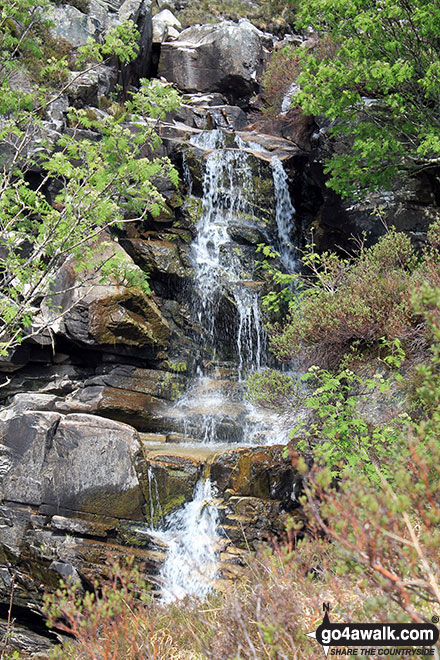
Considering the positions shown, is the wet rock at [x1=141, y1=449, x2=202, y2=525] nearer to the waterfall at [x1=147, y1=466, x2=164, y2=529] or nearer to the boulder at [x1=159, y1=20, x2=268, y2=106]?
Result: the waterfall at [x1=147, y1=466, x2=164, y2=529]

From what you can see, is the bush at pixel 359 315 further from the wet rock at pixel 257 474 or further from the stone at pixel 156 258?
the stone at pixel 156 258

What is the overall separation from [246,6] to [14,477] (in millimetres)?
32435

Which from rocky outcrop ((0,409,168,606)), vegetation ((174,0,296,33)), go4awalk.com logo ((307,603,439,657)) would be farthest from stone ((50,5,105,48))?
go4awalk.com logo ((307,603,439,657))

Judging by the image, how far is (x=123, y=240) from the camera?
1272 centimetres

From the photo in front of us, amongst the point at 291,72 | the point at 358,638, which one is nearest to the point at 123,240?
the point at 358,638

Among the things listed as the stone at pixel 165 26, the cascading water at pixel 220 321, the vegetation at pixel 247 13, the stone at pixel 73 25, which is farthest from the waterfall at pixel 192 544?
the vegetation at pixel 247 13

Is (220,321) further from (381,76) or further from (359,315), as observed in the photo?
(381,76)

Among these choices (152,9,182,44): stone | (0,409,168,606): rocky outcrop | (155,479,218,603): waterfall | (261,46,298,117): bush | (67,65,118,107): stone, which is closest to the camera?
(155,479,218,603): waterfall

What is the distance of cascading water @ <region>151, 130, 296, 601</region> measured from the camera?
717 cm

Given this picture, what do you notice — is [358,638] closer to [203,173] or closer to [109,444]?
[109,444]

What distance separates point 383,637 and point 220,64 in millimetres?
25987

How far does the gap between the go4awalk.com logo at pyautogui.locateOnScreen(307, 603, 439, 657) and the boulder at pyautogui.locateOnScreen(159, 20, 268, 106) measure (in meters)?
25.0

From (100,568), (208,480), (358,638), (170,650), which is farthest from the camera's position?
(208,480)

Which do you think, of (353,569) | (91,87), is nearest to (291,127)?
(91,87)
